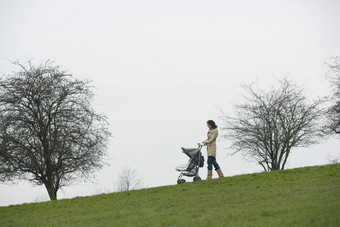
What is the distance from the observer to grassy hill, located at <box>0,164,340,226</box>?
9.01 m

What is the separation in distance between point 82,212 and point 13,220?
231cm

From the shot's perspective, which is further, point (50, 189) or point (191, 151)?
point (50, 189)

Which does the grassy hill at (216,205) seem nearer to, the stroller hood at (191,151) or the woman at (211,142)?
the woman at (211,142)

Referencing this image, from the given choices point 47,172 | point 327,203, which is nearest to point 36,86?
point 47,172

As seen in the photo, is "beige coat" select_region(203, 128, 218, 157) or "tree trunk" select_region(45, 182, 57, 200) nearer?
"beige coat" select_region(203, 128, 218, 157)

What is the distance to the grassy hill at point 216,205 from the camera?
9008 mm

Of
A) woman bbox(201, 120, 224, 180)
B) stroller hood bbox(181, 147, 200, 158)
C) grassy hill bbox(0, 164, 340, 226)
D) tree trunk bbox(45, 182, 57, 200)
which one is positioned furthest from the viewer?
tree trunk bbox(45, 182, 57, 200)

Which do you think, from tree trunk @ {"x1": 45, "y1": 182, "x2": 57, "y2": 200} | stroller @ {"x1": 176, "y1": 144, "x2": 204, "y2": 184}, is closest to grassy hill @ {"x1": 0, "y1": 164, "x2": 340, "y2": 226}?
stroller @ {"x1": 176, "y1": 144, "x2": 204, "y2": 184}

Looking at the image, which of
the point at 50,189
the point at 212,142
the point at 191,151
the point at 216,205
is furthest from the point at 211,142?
the point at 50,189

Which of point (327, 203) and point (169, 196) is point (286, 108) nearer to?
point (169, 196)

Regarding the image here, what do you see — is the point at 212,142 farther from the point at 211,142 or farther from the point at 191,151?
the point at 191,151

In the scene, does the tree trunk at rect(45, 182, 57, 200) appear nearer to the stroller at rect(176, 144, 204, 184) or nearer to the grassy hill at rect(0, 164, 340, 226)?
the grassy hill at rect(0, 164, 340, 226)

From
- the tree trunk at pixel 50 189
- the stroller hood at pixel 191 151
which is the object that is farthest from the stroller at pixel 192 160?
the tree trunk at pixel 50 189

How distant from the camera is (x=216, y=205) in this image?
1162 centimetres
